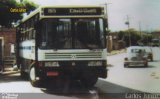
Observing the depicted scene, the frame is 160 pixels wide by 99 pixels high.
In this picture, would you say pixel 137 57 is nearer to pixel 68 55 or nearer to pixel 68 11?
pixel 68 55

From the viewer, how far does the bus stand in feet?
29.5

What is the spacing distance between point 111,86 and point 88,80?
0.59m

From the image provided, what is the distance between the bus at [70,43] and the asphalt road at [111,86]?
25cm

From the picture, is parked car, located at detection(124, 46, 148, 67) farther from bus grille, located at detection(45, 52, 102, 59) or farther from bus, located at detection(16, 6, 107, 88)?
bus grille, located at detection(45, 52, 102, 59)

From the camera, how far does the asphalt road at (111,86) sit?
345 inches

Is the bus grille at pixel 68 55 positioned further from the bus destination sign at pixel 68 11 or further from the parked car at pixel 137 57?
the parked car at pixel 137 57

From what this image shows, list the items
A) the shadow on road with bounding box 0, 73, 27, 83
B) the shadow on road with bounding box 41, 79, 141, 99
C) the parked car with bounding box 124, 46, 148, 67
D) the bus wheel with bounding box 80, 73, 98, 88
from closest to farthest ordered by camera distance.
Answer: the shadow on road with bounding box 41, 79, 141, 99 < the bus wheel with bounding box 80, 73, 98, 88 < the parked car with bounding box 124, 46, 148, 67 < the shadow on road with bounding box 0, 73, 27, 83

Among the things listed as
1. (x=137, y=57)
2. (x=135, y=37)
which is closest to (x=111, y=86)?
(x=135, y=37)

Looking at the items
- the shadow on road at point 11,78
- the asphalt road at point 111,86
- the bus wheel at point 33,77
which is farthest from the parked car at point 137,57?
the shadow on road at point 11,78

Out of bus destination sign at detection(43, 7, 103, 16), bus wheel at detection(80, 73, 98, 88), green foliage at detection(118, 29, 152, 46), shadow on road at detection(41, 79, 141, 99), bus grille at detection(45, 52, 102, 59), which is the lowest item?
shadow on road at detection(41, 79, 141, 99)

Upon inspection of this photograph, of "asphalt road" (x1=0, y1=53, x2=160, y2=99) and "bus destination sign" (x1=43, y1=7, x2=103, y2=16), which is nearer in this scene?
"asphalt road" (x1=0, y1=53, x2=160, y2=99)

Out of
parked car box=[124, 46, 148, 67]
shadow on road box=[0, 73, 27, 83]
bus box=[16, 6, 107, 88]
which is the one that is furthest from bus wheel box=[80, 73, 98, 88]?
shadow on road box=[0, 73, 27, 83]

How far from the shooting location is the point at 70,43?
356 inches

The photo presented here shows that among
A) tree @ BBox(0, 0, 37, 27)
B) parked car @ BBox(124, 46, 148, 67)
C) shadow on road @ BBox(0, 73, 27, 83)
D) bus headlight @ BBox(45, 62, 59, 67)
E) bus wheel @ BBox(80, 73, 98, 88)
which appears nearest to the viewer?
tree @ BBox(0, 0, 37, 27)
